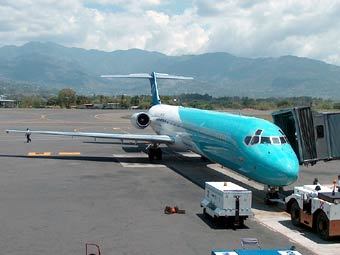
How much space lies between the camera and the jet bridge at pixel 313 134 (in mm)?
21422

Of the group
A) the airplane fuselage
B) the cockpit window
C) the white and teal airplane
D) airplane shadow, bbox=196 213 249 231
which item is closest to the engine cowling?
the white and teal airplane

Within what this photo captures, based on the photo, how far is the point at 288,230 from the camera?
16.4 m

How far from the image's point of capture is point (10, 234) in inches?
603

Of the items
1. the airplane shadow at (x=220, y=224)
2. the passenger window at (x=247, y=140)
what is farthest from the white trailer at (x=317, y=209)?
the passenger window at (x=247, y=140)

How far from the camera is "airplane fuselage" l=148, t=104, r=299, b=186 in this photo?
62.0 feet

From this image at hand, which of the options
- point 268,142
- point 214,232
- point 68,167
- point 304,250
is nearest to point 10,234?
point 214,232

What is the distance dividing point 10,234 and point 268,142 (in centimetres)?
1015

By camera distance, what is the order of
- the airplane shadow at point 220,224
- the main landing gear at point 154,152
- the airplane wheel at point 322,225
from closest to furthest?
1. the airplane wheel at point 322,225
2. the airplane shadow at point 220,224
3. the main landing gear at point 154,152

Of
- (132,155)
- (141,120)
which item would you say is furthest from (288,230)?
(141,120)

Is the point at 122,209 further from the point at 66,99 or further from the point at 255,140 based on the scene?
the point at 66,99

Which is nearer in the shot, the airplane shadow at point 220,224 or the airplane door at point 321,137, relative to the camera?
the airplane shadow at point 220,224

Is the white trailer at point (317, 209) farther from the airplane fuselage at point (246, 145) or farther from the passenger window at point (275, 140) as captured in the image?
the passenger window at point (275, 140)

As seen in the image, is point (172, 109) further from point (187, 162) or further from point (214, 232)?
point (214, 232)

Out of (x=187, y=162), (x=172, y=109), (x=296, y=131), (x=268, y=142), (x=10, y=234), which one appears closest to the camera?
(x=10, y=234)
